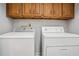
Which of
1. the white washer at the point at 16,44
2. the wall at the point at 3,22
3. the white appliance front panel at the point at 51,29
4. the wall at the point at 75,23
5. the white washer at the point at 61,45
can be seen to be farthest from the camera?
the white appliance front panel at the point at 51,29

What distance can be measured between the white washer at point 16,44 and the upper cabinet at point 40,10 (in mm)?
1203

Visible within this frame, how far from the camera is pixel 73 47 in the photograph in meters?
2.81

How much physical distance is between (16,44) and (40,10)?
4.75 feet

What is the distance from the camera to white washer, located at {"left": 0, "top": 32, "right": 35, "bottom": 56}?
254cm

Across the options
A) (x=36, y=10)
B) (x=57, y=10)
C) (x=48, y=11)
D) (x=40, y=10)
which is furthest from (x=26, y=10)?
(x=57, y=10)

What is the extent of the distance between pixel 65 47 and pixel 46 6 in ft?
4.58

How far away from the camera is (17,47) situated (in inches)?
101

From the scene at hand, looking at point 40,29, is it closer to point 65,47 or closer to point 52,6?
point 52,6

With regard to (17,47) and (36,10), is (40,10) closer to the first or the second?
(36,10)

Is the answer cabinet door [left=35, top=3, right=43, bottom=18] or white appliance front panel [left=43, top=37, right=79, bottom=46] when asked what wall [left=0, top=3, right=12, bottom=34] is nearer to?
cabinet door [left=35, top=3, right=43, bottom=18]

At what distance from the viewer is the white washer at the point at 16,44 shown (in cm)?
254

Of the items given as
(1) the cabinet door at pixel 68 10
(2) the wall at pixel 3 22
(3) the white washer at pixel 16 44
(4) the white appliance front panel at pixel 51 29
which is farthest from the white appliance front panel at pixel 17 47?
(1) the cabinet door at pixel 68 10

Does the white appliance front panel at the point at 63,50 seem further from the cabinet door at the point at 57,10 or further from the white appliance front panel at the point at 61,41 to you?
the cabinet door at the point at 57,10

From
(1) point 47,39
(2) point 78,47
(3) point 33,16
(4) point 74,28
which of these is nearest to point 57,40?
(1) point 47,39
